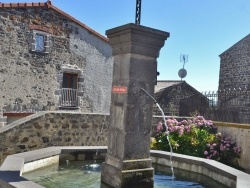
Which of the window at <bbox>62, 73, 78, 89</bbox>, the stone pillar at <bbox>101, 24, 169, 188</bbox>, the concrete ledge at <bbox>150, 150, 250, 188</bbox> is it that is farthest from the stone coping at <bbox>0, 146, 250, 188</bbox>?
the window at <bbox>62, 73, 78, 89</bbox>

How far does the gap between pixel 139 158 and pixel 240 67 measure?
17.1 metres

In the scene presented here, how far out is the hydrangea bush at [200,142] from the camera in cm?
812

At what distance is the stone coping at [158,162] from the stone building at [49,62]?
8.15 meters

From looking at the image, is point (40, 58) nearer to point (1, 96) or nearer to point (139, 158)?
point (1, 96)

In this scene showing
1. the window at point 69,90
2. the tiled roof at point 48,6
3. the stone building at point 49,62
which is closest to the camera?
the tiled roof at point 48,6

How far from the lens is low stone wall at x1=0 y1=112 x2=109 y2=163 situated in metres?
7.24

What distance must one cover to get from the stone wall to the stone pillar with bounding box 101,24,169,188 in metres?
9.91

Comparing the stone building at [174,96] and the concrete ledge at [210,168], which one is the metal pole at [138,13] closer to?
the concrete ledge at [210,168]

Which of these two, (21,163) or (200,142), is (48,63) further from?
(21,163)

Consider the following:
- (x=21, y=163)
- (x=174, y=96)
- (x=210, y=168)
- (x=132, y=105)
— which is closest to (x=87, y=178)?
(x=21, y=163)

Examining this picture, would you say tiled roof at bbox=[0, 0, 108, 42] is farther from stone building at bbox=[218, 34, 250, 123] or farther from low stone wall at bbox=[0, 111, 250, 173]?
stone building at bbox=[218, 34, 250, 123]

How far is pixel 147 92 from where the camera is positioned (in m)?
4.73

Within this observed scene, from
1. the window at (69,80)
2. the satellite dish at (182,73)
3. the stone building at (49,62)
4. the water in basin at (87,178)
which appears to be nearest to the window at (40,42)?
the stone building at (49,62)

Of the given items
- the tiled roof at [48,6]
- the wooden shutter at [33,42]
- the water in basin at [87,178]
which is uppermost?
the tiled roof at [48,6]
